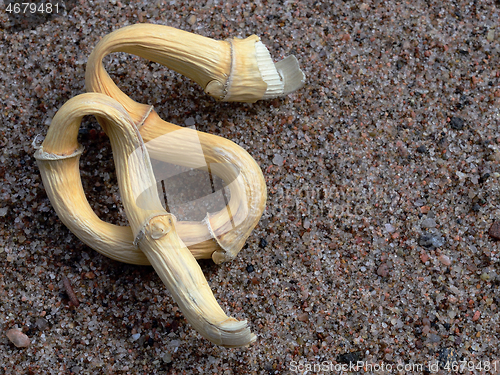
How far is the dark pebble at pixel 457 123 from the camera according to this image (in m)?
1.36

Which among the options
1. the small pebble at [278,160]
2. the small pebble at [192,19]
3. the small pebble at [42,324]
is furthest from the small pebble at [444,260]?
the small pebble at [42,324]

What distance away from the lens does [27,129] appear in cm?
129

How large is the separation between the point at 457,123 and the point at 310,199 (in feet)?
1.60

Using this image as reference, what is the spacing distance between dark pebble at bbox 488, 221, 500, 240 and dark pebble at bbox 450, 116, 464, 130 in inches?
11.5

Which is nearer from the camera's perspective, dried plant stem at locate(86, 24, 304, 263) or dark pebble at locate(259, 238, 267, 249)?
dried plant stem at locate(86, 24, 304, 263)

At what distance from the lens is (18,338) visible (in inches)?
48.2

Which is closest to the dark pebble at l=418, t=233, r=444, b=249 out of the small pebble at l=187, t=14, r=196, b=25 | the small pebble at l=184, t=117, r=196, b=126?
the small pebble at l=184, t=117, r=196, b=126

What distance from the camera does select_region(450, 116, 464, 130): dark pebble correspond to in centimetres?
136

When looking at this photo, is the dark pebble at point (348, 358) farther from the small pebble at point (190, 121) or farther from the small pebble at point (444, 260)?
the small pebble at point (190, 121)

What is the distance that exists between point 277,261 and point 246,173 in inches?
10.6

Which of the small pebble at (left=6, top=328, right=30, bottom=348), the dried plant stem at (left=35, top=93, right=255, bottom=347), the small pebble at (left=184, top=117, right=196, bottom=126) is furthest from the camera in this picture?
the small pebble at (left=184, top=117, right=196, bottom=126)

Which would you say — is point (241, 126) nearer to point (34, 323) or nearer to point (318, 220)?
point (318, 220)

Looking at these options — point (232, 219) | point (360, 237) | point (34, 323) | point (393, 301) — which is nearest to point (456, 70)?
point (360, 237)

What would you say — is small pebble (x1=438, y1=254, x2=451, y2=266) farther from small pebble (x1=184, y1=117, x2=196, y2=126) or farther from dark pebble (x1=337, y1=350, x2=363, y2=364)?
small pebble (x1=184, y1=117, x2=196, y2=126)
